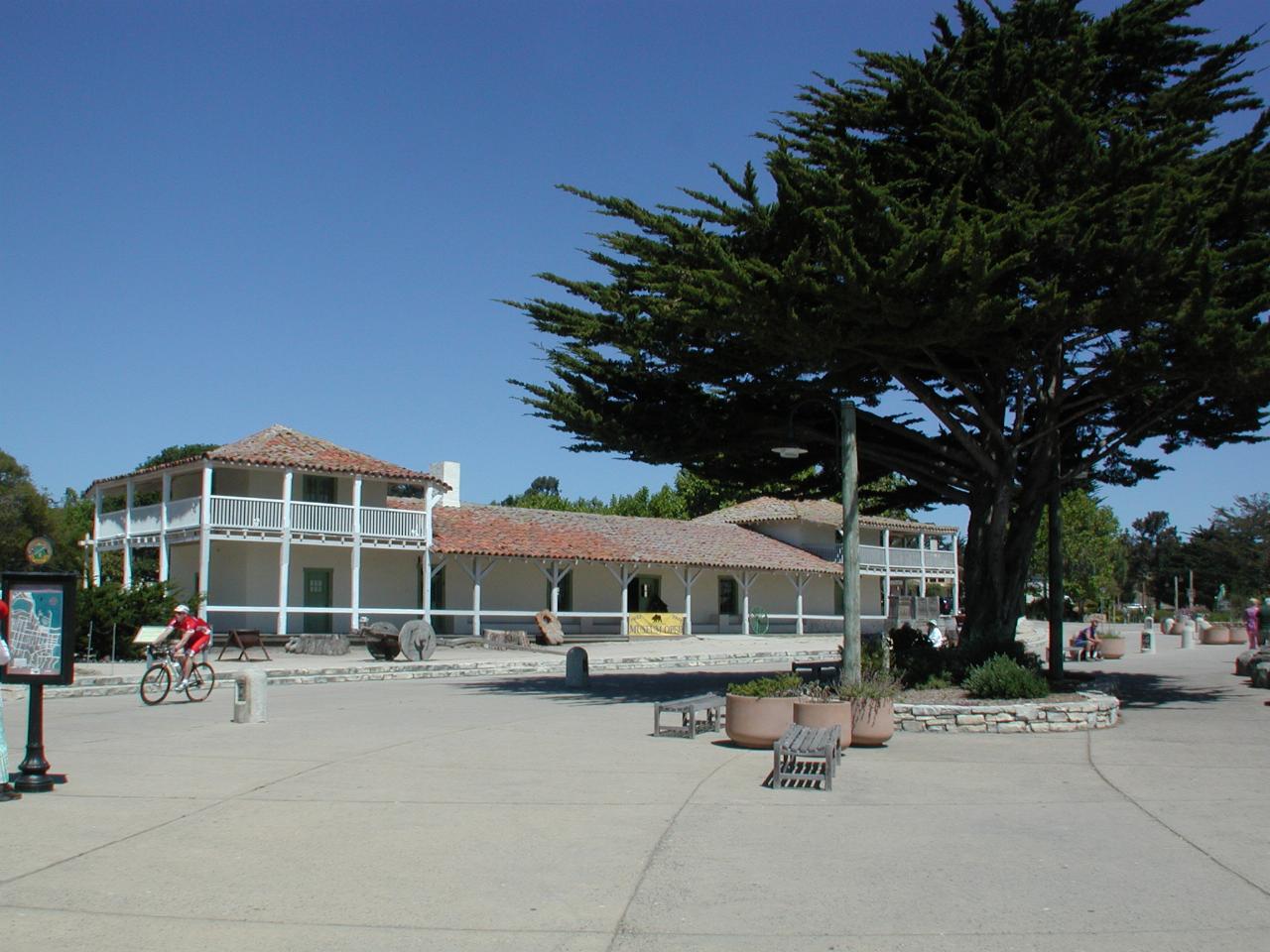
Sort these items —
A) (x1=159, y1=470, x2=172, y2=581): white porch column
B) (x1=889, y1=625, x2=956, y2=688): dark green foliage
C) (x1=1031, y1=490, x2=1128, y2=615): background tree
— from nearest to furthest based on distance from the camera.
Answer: (x1=889, y1=625, x2=956, y2=688): dark green foliage < (x1=159, y1=470, x2=172, y2=581): white porch column < (x1=1031, y1=490, x2=1128, y2=615): background tree

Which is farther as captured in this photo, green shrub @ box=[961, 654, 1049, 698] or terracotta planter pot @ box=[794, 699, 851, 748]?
green shrub @ box=[961, 654, 1049, 698]

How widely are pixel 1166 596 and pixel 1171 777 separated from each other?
345ft

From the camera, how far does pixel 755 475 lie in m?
22.3

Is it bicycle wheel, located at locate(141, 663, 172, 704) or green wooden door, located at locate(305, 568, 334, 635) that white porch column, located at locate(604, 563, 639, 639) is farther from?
bicycle wheel, located at locate(141, 663, 172, 704)

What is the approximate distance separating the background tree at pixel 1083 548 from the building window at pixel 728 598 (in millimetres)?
20477

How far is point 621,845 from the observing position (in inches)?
299

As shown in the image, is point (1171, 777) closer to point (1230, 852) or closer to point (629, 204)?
point (1230, 852)

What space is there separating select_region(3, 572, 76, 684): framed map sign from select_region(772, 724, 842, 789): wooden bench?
19.6ft

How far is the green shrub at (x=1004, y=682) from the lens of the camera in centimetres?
1559

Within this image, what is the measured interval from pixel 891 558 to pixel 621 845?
155 feet

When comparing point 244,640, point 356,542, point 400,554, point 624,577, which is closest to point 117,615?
point 244,640

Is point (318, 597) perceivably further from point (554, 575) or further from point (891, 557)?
point (891, 557)

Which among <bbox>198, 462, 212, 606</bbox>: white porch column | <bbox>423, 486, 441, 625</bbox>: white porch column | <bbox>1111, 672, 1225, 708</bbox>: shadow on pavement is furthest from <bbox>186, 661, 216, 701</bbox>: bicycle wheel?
<bbox>423, 486, 441, 625</bbox>: white porch column

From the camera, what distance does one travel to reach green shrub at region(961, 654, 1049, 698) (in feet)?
51.2
